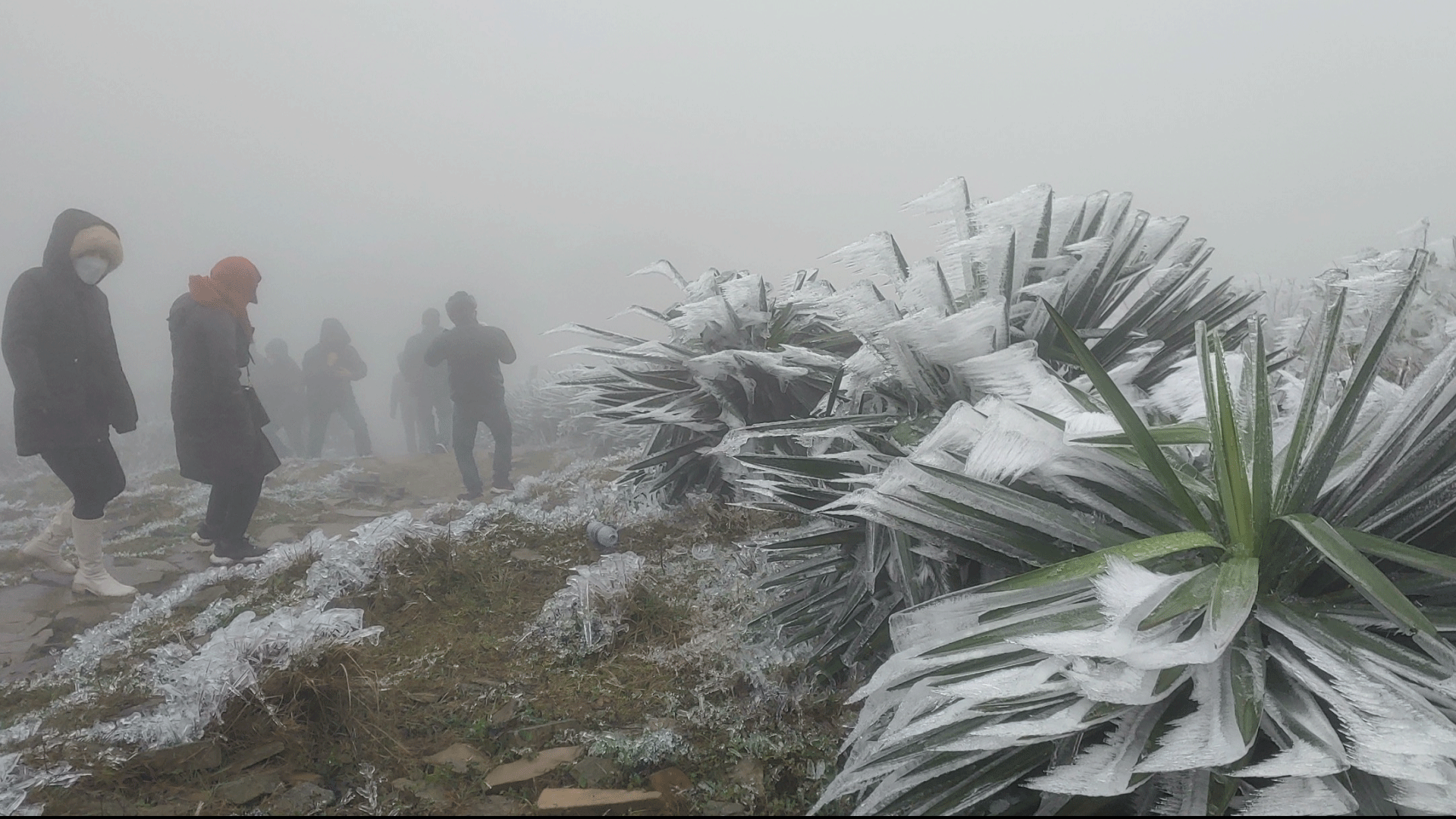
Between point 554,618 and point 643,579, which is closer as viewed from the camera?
point 554,618

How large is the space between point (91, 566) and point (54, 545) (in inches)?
24.3

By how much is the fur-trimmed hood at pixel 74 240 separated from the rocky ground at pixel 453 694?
1868 mm

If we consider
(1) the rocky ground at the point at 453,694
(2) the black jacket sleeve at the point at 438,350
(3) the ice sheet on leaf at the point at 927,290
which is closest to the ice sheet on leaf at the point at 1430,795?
(1) the rocky ground at the point at 453,694

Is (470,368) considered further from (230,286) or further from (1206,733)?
(1206,733)

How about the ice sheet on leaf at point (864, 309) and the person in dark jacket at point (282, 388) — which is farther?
the person in dark jacket at point (282, 388)

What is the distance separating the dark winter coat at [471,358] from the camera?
700 centimetres

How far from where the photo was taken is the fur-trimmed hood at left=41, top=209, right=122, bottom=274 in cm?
359

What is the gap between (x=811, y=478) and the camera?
1.54 meters

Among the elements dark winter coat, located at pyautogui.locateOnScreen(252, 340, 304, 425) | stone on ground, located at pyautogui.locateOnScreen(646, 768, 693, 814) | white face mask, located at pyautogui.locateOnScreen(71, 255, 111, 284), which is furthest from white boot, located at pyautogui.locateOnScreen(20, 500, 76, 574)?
dark winter coat, located at pyautogui.locateOnScreen(252, 340, 304, 425)

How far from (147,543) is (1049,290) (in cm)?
628


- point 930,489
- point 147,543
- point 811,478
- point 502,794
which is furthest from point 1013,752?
point 147,543

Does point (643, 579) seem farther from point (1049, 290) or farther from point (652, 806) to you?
point (1049, 290)

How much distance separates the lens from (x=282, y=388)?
10492 mm

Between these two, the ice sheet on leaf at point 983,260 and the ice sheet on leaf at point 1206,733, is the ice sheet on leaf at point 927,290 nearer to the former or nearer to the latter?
the ice sheet on leaf at point 983,260
